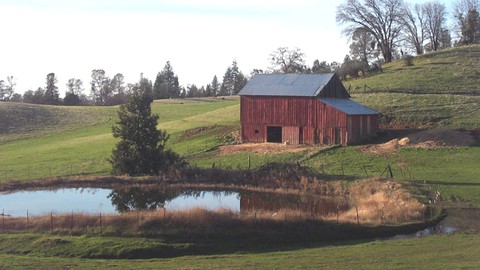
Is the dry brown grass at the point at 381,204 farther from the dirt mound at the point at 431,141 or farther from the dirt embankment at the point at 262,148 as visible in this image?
the dirt embankment at the point at 262,148

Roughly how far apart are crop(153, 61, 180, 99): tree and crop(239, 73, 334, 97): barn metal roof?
88746mm

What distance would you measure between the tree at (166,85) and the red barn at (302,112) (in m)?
90.3

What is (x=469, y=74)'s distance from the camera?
7212 cm

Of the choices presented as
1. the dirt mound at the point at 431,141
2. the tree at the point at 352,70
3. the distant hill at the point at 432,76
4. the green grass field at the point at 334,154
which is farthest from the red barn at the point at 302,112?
the tree at the point at 352,70

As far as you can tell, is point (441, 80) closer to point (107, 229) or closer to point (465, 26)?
point (465, 26)

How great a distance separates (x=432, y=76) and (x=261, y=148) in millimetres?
33703

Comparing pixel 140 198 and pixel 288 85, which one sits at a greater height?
pixel 288 85

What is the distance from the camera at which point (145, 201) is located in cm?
3566

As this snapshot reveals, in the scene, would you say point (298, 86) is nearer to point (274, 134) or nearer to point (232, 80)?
point (274, 134)

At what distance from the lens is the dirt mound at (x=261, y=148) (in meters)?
49.0

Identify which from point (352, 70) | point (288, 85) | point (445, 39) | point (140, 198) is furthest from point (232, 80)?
point (140, 198)

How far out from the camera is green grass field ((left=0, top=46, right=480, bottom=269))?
20.2 meters

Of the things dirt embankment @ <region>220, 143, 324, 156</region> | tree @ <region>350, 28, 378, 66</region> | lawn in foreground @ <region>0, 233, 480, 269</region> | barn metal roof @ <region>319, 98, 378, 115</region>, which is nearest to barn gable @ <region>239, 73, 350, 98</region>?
barn metal roof @ <region>319, 98, 378, 115</region>

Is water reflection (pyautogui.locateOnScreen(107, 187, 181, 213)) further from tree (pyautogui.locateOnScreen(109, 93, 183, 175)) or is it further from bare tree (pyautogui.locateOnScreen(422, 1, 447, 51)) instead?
bare tree (pyautogui.locateOnScreen(422, 1, 447, 51))
